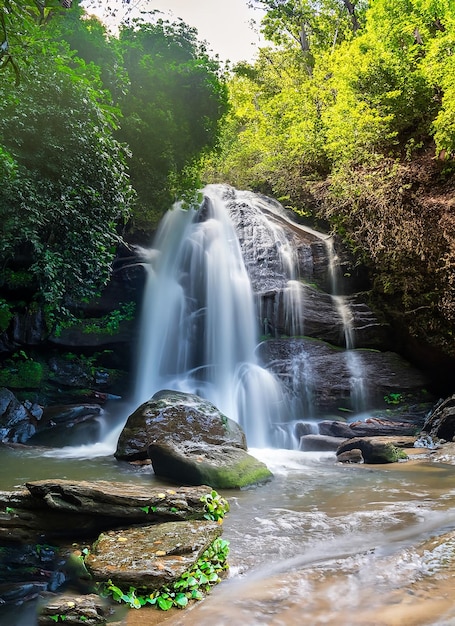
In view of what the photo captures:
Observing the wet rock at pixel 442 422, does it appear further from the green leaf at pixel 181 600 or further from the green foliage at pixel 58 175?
the green foliage at pixel 58 175

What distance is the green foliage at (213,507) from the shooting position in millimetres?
4391

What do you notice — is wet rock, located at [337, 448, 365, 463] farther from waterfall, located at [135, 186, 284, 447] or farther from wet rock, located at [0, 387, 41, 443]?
wet rock, located at [0, 387, 41, 443]

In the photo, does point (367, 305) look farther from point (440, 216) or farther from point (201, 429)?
point (201, 429)

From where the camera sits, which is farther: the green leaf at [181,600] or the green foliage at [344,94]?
the green foliage at [344,94]

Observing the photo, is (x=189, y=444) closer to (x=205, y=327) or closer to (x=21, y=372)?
(x=205, y=327)

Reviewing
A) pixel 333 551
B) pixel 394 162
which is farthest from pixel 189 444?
pixel 394 162

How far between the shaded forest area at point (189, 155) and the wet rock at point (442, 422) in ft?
6.48

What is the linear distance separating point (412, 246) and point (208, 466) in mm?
8873

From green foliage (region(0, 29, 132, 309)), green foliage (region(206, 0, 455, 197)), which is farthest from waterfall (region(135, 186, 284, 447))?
green foliage (region(206, 0, 455, 197))

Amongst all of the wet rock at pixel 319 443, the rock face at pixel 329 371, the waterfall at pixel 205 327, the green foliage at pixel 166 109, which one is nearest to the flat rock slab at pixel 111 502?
the wet rock at pixel 319 443

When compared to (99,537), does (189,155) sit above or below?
→ above

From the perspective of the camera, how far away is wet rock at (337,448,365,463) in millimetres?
8347

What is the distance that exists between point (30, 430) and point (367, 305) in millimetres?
9975

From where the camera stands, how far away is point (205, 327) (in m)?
13.6
